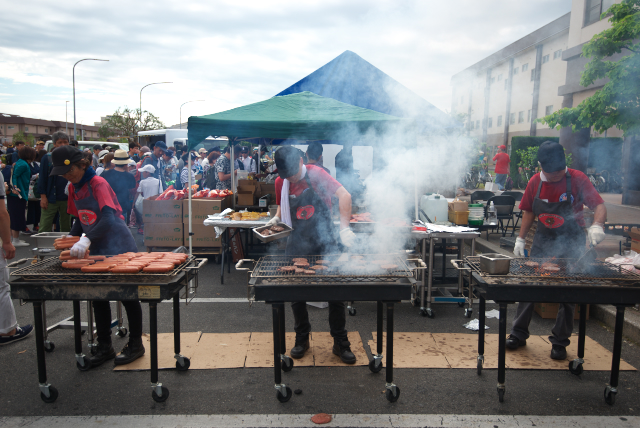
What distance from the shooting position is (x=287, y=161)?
352 cm

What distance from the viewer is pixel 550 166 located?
3.54 metres

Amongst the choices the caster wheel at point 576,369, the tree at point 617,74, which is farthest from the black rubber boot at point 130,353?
the tree at point 617,74

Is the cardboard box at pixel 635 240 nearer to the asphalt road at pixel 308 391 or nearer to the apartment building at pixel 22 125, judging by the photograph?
the asphalt road at pixel 308 391

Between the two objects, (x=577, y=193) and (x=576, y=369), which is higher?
(x=577, y=193)

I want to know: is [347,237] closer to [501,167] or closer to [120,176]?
[120,176]

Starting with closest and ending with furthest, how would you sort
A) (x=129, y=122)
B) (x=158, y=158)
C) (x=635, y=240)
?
(x=635, y=240), (x=158, y=158), (x=129, y=122)

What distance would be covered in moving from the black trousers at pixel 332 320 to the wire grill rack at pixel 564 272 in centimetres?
121

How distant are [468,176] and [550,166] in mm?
12791

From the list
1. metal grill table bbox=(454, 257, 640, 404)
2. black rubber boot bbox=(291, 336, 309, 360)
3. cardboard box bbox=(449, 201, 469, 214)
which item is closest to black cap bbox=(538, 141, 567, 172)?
metal grill table bbox=(454, 257, 640, 404)

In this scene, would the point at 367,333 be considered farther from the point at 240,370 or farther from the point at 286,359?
the point at 240,370

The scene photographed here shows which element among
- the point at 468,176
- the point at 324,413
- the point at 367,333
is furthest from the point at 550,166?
the point at 468,176

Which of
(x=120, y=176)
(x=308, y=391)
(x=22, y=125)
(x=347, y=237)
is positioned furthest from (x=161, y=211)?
(x=22, y=125)

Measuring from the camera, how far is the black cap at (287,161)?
350 cm

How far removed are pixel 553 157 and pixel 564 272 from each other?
1.07 m
